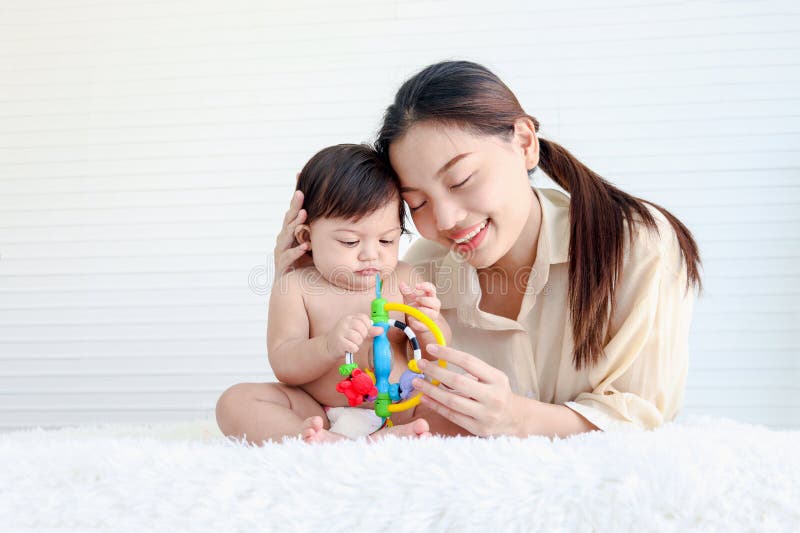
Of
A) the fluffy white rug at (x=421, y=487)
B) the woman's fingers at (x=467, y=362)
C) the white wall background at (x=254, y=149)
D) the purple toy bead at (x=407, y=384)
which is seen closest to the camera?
the fluffy white rug at (x=421, y=487)

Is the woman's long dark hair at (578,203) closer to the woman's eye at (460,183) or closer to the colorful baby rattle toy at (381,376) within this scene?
the woman's eye at (460,183)

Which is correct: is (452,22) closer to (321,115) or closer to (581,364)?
(321,115)

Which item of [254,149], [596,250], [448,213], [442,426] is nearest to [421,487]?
[442,426]

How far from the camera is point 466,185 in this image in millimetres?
1646

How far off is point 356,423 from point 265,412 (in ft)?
0.67

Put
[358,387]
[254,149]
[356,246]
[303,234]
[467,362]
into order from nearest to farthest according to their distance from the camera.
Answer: [467,362]
[358,387]
[356,246]
[303,234]
[254,149]

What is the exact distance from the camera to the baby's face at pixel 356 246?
5.74 ft

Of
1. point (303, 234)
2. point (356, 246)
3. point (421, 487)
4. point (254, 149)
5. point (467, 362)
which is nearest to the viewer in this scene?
point (421, 487)

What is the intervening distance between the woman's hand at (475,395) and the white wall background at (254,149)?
92.2 inches

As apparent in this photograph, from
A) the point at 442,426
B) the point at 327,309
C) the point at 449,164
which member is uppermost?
the point at 449,164

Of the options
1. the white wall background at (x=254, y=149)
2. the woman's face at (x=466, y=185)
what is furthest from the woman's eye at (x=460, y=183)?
the white wall background at (x=254, y=149)

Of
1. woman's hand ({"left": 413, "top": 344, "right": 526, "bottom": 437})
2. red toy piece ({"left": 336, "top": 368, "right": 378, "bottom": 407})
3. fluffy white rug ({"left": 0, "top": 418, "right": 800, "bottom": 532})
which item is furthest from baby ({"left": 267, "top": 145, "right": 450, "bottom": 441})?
fluffy white rug ({"left": 0, "top": 418, "right": 800, "bottom": 532})

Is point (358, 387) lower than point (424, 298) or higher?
lower

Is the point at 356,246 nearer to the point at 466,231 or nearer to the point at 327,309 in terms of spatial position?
the point at 327,309
